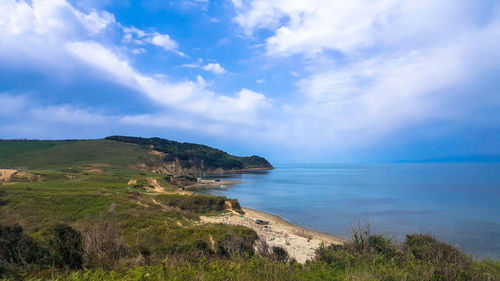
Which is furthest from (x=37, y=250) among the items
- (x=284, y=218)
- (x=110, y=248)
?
(x=284, y=218)

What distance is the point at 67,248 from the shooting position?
7.39m

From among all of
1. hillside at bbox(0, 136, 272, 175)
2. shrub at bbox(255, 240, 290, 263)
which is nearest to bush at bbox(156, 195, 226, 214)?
shrub at bbox(255, 240, 290, 263)

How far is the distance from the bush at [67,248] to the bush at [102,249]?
10.1 inches

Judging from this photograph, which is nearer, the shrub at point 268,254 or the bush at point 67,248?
the bush at point 67,248

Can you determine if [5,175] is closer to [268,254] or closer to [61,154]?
[61,154]

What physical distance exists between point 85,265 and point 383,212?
40113 mm

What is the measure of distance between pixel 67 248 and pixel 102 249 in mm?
963

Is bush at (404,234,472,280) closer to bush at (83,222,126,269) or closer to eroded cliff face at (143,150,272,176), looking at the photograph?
bush at (83,222,126,269)

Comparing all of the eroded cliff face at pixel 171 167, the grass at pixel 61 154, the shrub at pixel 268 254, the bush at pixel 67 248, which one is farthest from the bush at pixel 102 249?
the eroded cliff face at pixel 171 167

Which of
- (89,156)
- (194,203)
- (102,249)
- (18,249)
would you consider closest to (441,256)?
(102,249)

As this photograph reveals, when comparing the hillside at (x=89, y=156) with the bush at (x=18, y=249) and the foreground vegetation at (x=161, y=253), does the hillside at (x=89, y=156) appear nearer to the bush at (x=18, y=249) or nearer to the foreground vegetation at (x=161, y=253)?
the foreground vegetation at (x=161, y=253)

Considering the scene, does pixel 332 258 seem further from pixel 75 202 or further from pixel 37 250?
pixel 75 202

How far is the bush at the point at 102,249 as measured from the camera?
6.77 meters

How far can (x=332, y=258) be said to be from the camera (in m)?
8.58
